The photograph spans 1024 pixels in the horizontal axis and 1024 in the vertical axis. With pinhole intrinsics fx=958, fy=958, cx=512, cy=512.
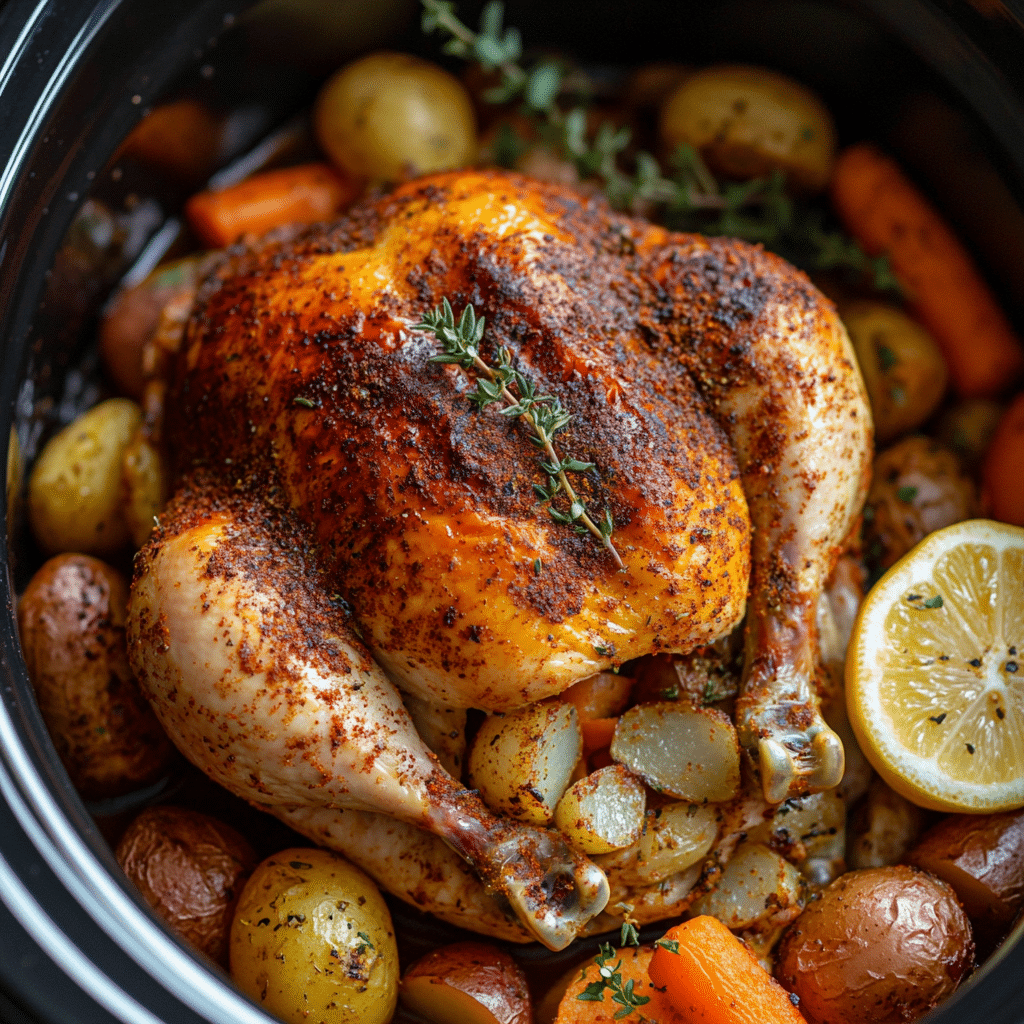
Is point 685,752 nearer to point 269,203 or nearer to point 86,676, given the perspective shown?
point 86,676

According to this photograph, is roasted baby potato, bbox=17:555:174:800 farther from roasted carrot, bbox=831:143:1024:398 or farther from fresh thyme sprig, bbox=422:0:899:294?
roasted carrot, bbox=831:143:1024:398

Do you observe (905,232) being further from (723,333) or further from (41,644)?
(41,644)

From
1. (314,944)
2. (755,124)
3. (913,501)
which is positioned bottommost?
(314,944)

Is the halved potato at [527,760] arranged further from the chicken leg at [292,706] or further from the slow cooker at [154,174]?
the slow cooker at [154,174]

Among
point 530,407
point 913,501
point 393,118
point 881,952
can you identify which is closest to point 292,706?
point 530,407

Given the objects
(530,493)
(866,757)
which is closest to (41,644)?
Answer: (530,493)

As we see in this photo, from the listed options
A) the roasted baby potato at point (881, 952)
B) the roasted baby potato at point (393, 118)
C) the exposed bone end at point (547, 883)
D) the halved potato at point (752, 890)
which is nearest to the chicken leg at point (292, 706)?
the exposed bone end at point (547, 883)
